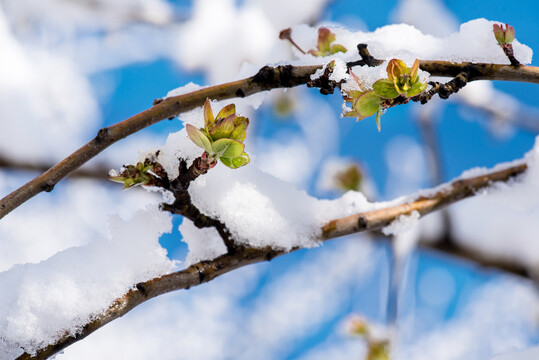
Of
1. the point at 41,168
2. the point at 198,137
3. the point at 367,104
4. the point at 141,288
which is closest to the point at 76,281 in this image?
the point at 141,288

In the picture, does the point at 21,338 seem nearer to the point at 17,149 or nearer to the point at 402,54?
the point at 402,54

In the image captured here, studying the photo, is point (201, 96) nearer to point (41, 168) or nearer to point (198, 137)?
point (198, 137)

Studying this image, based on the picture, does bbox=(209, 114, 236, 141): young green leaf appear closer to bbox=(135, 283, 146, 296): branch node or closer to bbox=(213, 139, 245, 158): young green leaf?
bbox=(213, 139, 245, 158): young green leaf

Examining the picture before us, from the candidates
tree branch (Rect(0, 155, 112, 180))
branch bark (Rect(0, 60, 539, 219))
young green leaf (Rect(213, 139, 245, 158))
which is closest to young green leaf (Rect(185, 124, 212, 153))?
young green leaf (Rect(213, 139, 245, 158))

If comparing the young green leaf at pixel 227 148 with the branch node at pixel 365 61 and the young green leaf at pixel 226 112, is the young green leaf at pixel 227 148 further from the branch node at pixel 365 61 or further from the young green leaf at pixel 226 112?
the branch node at pixel 365 61

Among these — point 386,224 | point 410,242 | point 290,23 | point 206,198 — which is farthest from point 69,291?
point 290,23

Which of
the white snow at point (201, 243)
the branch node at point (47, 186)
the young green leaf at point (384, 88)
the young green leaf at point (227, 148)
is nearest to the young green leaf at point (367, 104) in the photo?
the young green leaf at point (384, 88)

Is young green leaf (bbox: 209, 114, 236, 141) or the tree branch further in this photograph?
the tree branch
